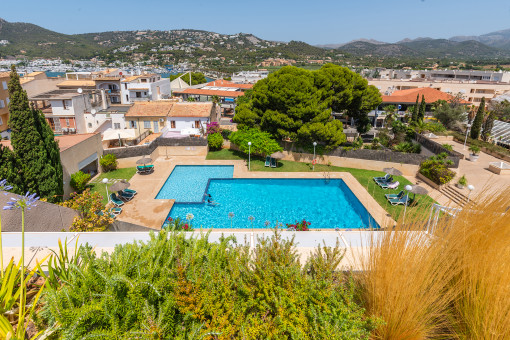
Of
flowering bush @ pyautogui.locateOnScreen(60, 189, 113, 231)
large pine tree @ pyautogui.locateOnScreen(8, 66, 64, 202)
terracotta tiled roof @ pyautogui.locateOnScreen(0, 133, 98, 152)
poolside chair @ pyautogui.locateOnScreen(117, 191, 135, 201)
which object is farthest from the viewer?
terracotta tiled roof @ pyautogui.locateOnScreen(0, 133, 98, 152)

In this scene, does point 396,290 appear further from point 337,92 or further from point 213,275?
point 337,92

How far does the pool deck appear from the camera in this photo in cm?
1516

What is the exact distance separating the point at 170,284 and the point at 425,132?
2970 centimetres

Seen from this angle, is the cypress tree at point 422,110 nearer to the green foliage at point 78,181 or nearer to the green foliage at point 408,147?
the green foliage at point 408,147

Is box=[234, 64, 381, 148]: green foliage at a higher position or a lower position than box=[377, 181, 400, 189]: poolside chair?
higher

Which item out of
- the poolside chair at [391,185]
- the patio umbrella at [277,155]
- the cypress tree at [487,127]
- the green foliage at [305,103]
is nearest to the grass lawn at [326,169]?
the poolside chair at [391,185]

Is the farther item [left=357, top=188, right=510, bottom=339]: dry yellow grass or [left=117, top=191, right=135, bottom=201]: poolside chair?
[left=117, top=191, right=135, bottom=201]: poolside chair

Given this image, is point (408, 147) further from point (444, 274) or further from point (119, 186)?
point (444, 274)

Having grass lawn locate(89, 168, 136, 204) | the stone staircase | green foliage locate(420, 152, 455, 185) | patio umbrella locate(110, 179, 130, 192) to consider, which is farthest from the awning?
the stone staircase

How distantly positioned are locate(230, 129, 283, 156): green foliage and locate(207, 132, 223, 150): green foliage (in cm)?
307

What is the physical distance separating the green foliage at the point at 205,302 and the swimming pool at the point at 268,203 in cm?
1075

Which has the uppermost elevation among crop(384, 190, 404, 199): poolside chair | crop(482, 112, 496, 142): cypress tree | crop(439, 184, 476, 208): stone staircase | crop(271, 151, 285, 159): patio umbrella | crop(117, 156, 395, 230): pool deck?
crop(482, 112, 496, 142): cypress tree

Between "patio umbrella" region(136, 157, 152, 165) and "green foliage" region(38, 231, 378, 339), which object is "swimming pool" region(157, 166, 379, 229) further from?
"green foliage" region(38, 231, 378, 339)

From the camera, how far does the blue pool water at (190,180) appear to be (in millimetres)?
18781
